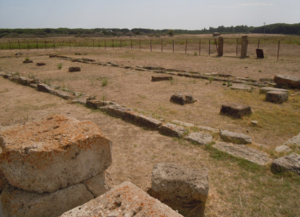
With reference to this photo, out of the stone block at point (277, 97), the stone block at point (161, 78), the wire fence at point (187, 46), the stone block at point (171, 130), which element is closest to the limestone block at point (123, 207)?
the stone block at point (171, 130)

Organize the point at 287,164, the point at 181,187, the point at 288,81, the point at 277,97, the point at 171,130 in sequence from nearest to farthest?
the point at 181,187 → the point at 287,164 → the point at 171,130 → the point at 277,97 → the point at 288,81

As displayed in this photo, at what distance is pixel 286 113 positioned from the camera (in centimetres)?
770

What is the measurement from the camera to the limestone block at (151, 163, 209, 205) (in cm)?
343

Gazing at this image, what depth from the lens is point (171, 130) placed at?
6008 millimetres

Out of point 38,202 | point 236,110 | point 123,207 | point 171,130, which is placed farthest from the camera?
point 236,110

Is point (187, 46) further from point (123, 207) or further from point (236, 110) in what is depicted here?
point (123, 207)

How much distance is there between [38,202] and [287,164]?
162 inches

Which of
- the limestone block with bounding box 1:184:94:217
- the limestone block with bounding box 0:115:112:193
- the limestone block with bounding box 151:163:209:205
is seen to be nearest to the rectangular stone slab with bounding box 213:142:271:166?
the limestone block with bounding box 151:163:209:205

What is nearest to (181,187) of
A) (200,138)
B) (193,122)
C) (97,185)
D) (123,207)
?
(97,185)

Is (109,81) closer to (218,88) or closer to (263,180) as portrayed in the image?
Answer: (218,88)

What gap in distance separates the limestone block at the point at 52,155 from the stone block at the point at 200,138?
273 centimetres

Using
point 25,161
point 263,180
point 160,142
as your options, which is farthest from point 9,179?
point 263,180

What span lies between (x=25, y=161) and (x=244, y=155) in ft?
13.3

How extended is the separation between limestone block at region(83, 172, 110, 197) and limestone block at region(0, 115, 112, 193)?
0.07 m
